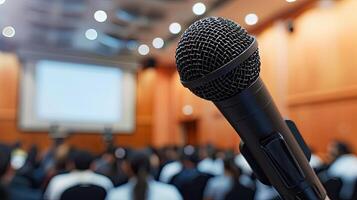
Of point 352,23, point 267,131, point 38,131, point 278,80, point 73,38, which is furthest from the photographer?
point 38,131

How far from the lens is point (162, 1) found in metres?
8.84

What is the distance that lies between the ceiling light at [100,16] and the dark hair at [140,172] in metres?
6.53

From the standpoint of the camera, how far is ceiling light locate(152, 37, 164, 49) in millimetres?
12109

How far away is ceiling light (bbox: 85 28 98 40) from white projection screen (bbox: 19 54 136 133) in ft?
6.70

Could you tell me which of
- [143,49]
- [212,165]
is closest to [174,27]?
[143,49]

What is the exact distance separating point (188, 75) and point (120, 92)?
14.0 meters

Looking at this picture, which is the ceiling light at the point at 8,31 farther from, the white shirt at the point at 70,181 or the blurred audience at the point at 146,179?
the white shirt at the point at 70,181

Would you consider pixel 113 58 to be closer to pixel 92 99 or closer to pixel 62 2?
pixel 92 99

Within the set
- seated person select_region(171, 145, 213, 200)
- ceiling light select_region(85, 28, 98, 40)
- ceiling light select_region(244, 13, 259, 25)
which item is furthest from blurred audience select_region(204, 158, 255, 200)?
ceiling light select_region(85, 28, 98, 40)

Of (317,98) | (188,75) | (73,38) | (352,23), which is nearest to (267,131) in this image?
(188,75)

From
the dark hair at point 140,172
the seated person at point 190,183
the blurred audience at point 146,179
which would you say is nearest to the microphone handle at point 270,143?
the blurred audience at point 146,179

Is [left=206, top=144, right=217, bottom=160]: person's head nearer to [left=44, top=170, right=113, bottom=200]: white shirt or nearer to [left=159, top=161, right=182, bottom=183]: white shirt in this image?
[left=159, top=161, right=182, bottom=183]: white shirt

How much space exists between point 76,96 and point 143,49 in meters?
2.95

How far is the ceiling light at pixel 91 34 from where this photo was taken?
442 inches
